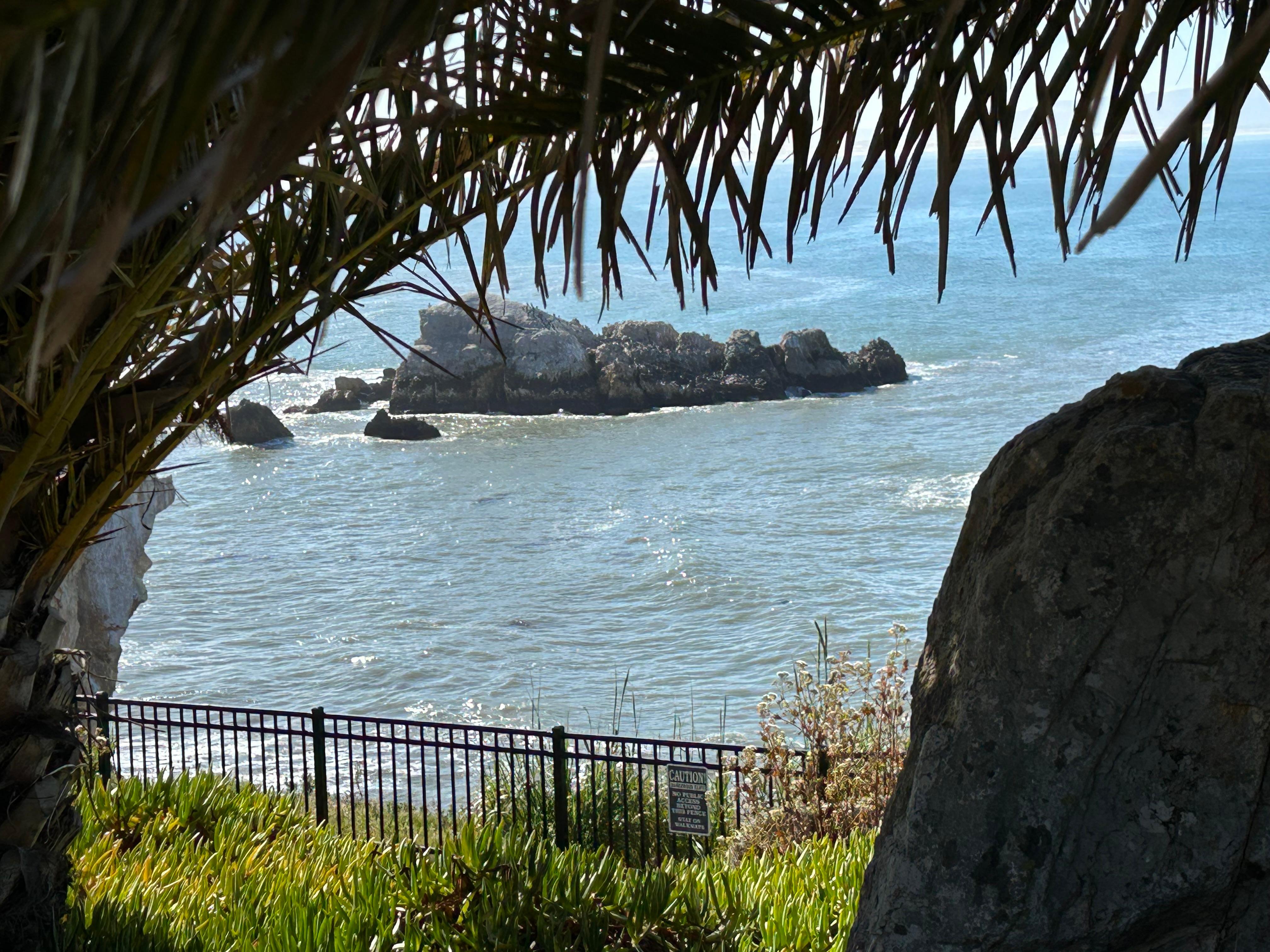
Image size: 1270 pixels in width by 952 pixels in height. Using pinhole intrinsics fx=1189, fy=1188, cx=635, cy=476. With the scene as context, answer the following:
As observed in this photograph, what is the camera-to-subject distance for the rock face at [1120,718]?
2.70 meters

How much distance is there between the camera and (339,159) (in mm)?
3871

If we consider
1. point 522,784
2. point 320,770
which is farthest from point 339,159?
point 522,784

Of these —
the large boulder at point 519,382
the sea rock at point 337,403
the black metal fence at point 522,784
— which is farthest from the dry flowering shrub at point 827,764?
the sea rock at point 337,403

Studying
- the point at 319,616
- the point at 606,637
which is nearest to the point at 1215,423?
the point at 606,637

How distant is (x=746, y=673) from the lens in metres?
16.3

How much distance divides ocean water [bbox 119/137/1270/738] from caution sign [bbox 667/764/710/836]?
370cm

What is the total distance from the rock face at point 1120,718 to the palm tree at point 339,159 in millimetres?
705

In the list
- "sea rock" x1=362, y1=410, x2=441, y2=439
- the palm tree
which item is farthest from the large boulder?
the palm tree

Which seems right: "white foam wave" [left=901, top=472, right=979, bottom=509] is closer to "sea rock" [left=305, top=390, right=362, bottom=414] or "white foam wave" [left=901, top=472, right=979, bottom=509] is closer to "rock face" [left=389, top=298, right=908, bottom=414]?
"rock face" [left=389, top=298, right=908, bottom=414]

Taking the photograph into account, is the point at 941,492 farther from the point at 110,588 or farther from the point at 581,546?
the point at 110,588

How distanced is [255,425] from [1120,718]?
35998mm

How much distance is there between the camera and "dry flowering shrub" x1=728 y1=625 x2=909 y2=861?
21.7 ft

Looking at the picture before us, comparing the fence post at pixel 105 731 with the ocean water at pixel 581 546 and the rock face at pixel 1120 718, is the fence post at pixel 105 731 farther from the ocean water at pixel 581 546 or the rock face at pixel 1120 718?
the rock face at pixel 1120 718

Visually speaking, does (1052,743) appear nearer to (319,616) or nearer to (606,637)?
(606,637)
